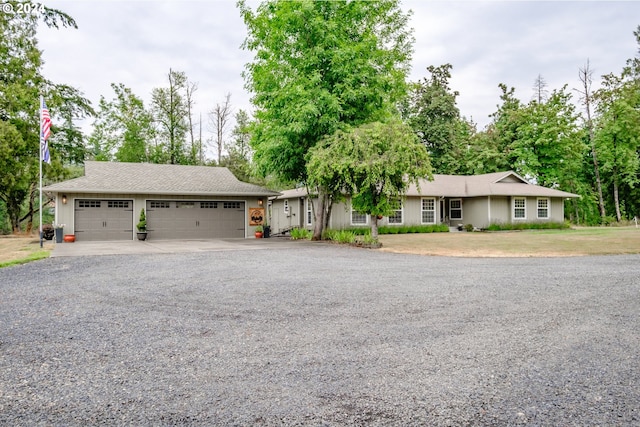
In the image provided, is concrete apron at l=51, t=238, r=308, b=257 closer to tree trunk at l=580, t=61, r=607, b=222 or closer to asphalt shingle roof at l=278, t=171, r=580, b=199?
asphalt shingle roof at l=278, t=171, r=580, b=199

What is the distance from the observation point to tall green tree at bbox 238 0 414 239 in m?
16.4

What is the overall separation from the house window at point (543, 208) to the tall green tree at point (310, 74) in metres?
13.3

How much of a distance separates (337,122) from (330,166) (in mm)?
2663

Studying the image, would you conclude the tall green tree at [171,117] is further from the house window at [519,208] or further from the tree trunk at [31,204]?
the house window at [519,208]

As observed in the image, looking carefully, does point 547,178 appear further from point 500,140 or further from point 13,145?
point 13,145

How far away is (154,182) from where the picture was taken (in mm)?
19984

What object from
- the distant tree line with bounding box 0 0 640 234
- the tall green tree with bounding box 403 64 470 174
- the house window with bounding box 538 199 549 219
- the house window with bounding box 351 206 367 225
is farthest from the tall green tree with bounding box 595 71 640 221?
the house window with bounding box 351 206 367 225

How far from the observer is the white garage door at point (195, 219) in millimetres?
19562

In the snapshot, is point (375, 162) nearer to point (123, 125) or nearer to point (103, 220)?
point (103, 220)

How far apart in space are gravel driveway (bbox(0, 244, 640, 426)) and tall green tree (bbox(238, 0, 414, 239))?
10263 mm

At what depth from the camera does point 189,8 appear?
15.5 m

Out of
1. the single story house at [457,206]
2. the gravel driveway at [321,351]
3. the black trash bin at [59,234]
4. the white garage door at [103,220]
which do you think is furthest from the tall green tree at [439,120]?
the gravel driveway at [321,351]

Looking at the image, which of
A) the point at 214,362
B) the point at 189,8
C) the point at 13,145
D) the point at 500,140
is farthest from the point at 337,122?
the point at 500,140

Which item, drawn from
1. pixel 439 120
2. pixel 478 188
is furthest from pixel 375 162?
pixel 439 120
